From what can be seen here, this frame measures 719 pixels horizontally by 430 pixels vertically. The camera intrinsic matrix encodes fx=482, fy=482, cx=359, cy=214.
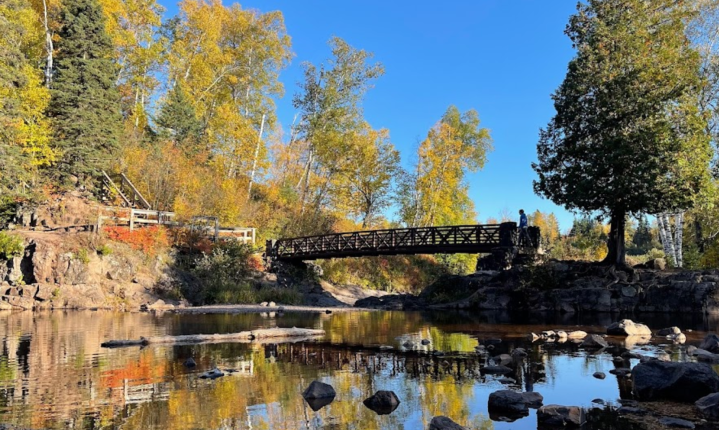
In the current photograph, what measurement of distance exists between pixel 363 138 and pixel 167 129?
14.9m

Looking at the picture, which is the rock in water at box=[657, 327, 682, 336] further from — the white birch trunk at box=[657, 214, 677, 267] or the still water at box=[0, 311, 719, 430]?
the white birch trunk at box=[657, 214, 677, 267]

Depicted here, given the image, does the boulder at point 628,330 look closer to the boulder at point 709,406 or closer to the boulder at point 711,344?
the boulder at point 711,344

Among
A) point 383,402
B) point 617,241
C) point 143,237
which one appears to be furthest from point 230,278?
point 383,402

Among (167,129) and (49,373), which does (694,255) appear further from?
(167,129)

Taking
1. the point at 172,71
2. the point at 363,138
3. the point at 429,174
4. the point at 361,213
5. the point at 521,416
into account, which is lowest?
the point at 521,416

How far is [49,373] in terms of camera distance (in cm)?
829

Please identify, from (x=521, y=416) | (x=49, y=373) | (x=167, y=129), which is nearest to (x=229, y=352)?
(x=49, y=373)

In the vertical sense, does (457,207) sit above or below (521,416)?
above

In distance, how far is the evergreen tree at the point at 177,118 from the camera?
35.3m

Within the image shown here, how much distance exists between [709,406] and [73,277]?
80.7 feet

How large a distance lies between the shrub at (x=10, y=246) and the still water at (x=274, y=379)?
9.60 meters

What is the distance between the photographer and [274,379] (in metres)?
8.00

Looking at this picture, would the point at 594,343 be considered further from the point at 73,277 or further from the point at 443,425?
the point at 73,277

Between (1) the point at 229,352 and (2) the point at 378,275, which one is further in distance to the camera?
(2) the point at 378,275
